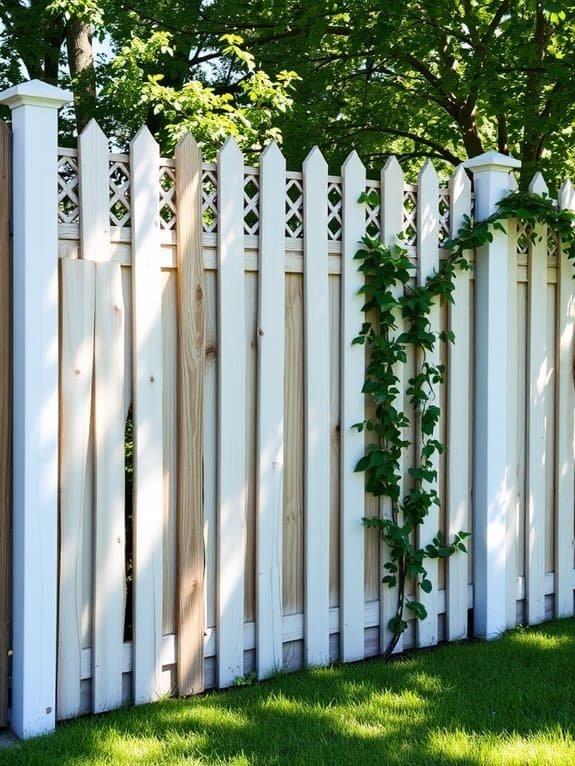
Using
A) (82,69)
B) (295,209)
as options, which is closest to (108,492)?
(295,209)

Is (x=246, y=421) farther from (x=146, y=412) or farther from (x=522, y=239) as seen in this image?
(x=522, y=239)

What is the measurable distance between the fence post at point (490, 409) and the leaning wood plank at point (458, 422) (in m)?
0.08

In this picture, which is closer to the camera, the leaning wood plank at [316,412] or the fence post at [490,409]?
the leaning wood plank at [316,412]

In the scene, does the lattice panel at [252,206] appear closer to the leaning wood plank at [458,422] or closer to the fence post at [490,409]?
the leaning wood plank at [458,422]

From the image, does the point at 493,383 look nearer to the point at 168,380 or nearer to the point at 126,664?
the point at 168,380

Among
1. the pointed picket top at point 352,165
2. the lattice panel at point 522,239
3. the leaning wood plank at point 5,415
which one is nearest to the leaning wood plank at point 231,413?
the pointed picket top at point 352,165

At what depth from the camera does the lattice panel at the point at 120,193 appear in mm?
3463

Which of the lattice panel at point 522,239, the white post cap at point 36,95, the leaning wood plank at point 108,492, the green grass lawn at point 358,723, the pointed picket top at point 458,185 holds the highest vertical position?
the white post cap at point 36,95

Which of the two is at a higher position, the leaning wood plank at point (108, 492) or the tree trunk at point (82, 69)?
the tree trunk at point (82, 69)

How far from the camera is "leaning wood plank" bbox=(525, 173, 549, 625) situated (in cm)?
469

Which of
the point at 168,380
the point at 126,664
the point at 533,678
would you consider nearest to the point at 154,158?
the point at 168,380

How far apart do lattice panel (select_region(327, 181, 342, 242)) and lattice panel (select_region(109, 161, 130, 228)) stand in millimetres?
975

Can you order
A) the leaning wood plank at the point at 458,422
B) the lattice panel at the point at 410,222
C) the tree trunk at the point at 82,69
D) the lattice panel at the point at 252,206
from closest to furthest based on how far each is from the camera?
the lattice panel at the point at 252,206 < the lattice panel at the point at 410,222 < the leaning wood plank at the point at 458,422 < the tree trunk at the point at 82,69

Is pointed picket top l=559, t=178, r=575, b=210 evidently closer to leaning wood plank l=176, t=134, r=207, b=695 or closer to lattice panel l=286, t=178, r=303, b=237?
lattice panel l=286, t=178, r=303, b=237
